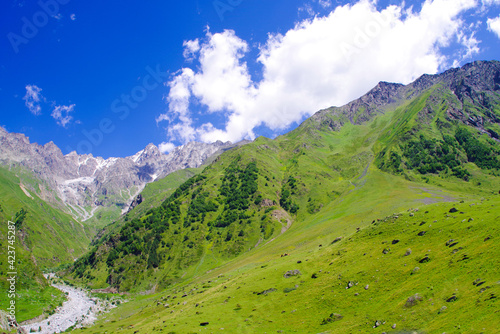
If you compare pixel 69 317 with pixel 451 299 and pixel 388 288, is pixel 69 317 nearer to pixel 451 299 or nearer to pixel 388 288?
pixel 388 288

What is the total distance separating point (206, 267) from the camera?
A: 188250mm

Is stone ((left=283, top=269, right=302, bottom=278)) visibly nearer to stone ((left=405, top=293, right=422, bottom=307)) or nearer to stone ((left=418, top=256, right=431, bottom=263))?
stone ((left=418, top=256, right=431, bottom=263))

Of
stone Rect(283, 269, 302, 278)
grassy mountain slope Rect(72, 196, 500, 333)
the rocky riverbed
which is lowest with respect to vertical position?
stone Rect(283, 269, 302, 278)

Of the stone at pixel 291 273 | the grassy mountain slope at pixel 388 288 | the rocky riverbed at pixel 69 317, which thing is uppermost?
the rocky riverbed at pixel 69 317

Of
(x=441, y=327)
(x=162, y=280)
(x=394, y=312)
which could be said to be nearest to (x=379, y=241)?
(x=394, y=312)

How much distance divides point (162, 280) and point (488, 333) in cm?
19484

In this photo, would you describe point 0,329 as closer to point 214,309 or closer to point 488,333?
point 214,309

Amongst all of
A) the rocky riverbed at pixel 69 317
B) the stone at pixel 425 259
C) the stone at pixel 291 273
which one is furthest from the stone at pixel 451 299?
the rocky riverbed at pixel 69 317

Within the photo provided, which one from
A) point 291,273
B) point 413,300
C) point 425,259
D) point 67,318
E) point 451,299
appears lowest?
point 291,273

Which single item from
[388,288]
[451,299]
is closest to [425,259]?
[388,288]

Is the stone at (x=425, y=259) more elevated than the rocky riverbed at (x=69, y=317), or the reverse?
the rocky riverbed at (x=69, y=317)

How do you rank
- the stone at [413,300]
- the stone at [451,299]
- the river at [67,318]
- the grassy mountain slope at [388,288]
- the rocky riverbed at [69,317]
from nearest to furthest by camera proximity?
the grassy mountain slope at [388,288] → the stone at [451,299] → the stone at [413,300] → the rocky riverbed at [69,317] → the river at [67,318]

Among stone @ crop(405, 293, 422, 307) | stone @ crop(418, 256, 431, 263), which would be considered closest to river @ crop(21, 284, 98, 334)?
stone @ crop(405, 293, 422, 307)

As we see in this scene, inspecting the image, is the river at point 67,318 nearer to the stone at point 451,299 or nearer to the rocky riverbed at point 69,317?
the rocky riverbed at point 69,317
